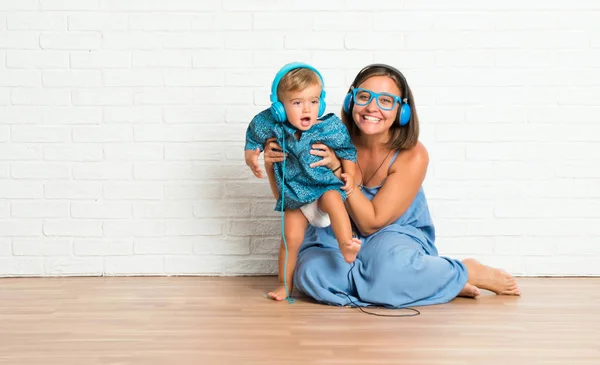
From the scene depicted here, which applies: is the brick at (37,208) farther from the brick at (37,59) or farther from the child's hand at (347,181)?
the child's hand at (347,181)

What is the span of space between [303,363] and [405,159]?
46.5 inches

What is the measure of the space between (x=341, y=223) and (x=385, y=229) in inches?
10.2

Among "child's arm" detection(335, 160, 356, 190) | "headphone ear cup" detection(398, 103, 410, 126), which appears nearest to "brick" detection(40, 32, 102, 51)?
"child's arm" detection(335, 160, 356, 190)

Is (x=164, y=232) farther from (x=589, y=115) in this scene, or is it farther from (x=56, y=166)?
(x=589, y=115)

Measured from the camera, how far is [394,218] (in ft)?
9.73

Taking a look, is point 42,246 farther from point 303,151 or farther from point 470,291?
point 470,291

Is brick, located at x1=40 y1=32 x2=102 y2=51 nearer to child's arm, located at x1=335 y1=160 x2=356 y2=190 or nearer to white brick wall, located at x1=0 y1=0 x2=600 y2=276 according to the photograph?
white brick wall, located at x1=0 y1=0 x2=600 y2=276

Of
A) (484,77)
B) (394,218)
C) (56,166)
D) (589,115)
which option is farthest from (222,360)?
(589,115)

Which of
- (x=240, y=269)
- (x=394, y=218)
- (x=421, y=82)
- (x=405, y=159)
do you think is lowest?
(x=240, y=269)

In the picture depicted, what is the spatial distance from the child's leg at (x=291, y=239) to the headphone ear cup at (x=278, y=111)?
366 millimetres

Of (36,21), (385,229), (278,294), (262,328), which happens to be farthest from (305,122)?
(36,21)

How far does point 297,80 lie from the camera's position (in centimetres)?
270

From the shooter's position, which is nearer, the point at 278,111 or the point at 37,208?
the point at 278,111

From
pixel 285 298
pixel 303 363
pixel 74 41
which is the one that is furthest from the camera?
pixel 74 41
